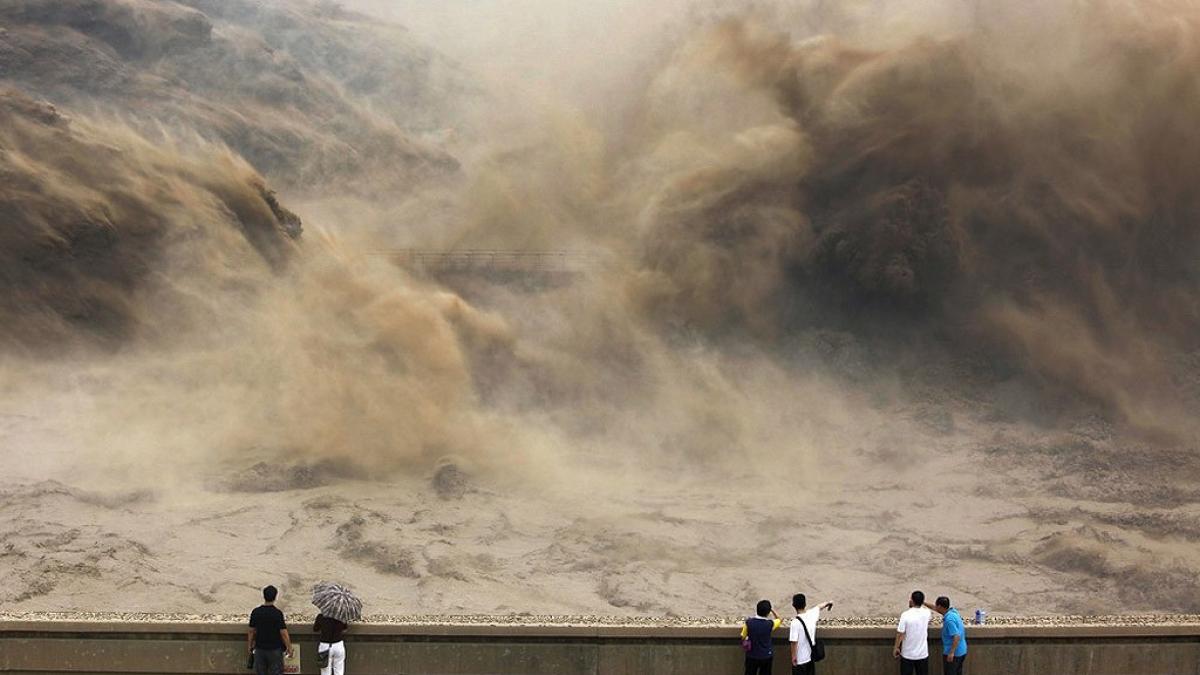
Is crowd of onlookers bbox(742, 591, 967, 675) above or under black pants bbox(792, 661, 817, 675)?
above

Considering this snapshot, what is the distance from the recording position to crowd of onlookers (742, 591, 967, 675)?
9.25 metres

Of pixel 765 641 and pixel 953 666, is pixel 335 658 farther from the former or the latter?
pixel 953 666

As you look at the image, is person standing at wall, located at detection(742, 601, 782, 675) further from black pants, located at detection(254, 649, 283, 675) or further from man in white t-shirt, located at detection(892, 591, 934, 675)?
black pants, located at detection(254, 649, 283, 675)

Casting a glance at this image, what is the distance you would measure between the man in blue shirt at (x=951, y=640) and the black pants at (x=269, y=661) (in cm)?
548

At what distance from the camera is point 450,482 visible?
22781 mm

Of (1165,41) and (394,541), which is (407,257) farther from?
(1165,41)

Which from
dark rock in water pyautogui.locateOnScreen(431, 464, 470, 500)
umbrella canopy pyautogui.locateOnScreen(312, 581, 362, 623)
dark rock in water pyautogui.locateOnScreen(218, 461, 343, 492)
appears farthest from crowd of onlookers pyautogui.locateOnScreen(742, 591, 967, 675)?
dark rock in water pyautogui.locateOnScreen(218, 461, 343, 492)

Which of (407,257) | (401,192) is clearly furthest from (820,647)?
(401,192)

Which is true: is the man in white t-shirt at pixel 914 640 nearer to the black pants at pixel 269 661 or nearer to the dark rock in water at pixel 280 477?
the black pants at pixel 269 661

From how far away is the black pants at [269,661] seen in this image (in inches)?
366

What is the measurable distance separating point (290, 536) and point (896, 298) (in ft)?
57.8

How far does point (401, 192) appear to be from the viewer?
1499 inches

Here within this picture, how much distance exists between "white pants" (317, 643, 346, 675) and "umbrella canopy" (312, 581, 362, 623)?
0.74ft

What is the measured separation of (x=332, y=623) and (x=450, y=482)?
13449 mm
